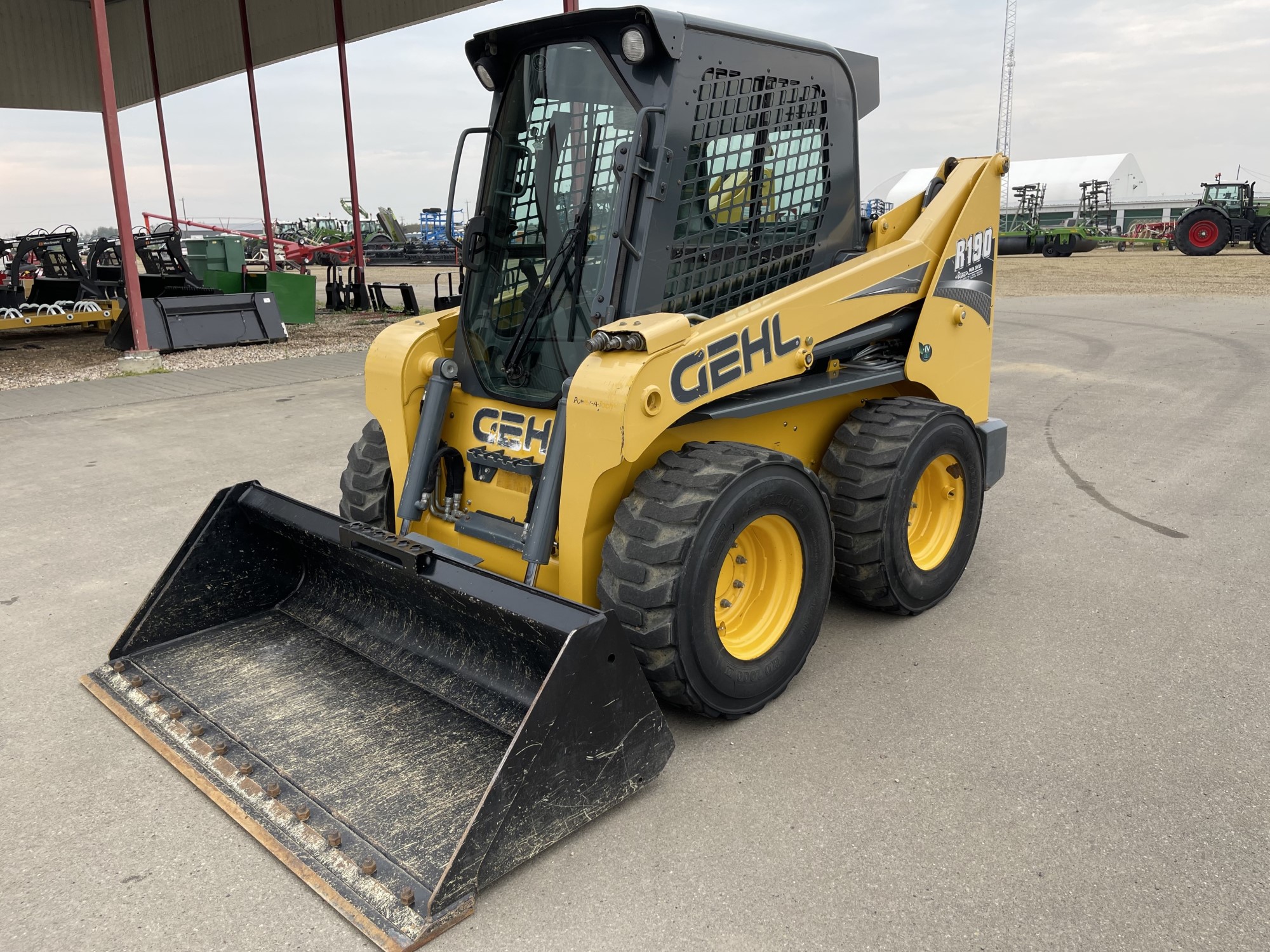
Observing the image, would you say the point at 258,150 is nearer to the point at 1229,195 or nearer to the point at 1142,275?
the point at 1142,275

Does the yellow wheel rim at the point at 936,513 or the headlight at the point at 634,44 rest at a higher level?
the headlight at the point at 634,44

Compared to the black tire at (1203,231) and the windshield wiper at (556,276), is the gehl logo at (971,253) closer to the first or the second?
the windshield wiper at (556,276)

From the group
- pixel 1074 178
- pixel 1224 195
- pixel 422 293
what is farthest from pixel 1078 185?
pixel 422 293

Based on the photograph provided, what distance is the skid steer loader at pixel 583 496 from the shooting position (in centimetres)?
262

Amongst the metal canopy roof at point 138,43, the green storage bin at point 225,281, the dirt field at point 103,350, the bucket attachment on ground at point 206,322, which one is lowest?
the dirt field at point 103,350

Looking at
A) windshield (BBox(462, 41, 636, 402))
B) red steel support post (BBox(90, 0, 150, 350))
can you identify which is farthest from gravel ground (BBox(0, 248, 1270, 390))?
windshield (BBox(462, 41, 636, 402))

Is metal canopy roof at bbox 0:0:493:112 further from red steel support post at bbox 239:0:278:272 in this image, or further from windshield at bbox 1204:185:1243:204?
windshield at bbox 1204:185:1243:204

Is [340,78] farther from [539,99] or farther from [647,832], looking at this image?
[647,832]

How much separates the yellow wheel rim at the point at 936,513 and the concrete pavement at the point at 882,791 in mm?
264

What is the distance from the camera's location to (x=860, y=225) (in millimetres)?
4207

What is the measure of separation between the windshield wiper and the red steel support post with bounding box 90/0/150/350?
9242 mm

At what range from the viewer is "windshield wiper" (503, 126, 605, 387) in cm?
337

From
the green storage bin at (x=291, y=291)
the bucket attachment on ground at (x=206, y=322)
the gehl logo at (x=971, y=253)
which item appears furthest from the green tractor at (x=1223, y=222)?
the gehl logo at (x=971, y=253)

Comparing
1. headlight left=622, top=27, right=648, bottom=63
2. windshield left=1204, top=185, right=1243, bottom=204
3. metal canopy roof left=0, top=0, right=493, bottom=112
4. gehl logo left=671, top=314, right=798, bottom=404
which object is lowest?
gehl logo left=671, top=314, right=798, bottom=404
